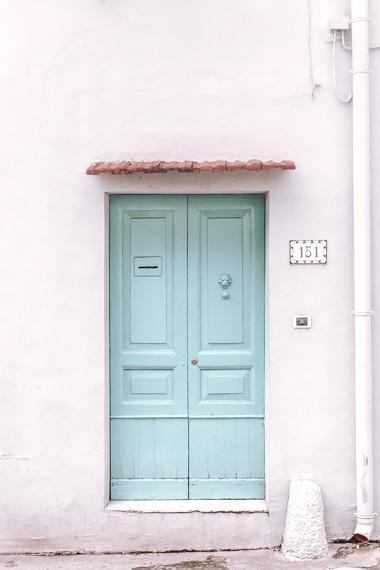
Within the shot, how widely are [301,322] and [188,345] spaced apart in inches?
33.0

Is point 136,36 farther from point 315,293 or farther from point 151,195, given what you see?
point 315,293

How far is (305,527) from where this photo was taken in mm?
4973

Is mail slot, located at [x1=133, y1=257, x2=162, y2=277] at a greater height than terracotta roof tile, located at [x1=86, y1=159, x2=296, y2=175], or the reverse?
terracotta roof tile, located at [x1=86, y1=159, x2=296, y2=175]

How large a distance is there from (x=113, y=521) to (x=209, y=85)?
125 inches

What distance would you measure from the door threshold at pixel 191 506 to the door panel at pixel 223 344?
11 cm

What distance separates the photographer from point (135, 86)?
17.0 ft

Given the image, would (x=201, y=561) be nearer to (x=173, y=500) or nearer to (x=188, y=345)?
(x=173, y=500)

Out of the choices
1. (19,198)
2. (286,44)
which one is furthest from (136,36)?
(19,198)

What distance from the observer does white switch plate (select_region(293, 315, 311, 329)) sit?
202 inches

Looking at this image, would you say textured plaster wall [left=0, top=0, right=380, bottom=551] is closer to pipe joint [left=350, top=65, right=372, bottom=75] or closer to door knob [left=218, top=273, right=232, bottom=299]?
pipe joint [left=350, top=65, right=372, bottom=75]

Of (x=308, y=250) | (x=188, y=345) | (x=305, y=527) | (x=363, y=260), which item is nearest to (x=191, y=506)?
(x=305, y=527)

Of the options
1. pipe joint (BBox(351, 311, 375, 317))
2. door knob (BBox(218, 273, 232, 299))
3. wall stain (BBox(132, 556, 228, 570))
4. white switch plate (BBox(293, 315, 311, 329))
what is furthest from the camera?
door knob (BBox(218, 273, 232, 299))

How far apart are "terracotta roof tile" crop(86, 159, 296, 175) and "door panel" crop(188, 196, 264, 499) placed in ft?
1.42

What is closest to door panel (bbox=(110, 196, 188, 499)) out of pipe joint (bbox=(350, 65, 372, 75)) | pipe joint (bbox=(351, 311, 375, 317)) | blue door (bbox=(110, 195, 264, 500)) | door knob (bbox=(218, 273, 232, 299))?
blue door (bbox=(110, 195, 264, 500))
